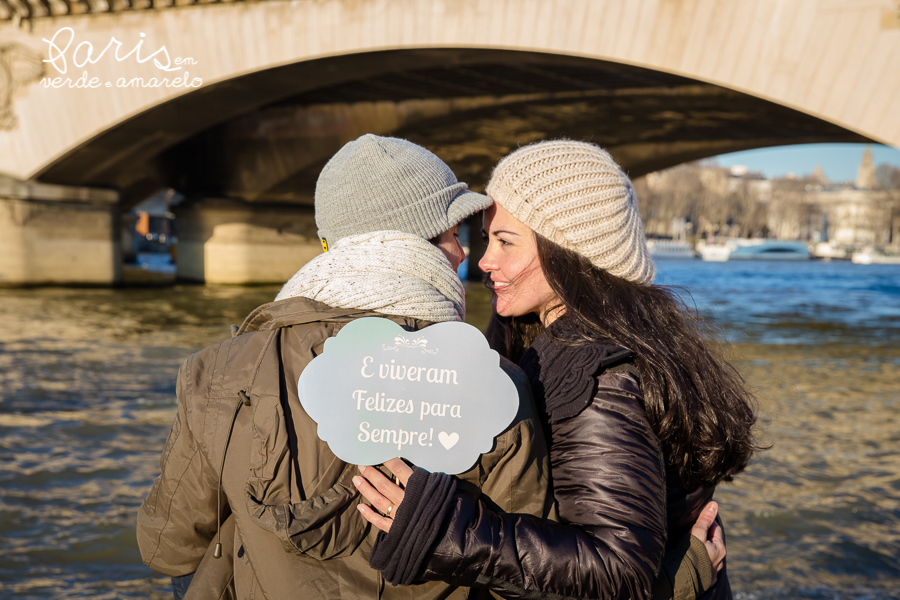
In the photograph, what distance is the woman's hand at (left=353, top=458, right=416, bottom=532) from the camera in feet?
4.79

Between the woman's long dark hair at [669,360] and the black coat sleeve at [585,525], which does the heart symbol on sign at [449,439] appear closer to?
the black coat sleeve at [585,525]

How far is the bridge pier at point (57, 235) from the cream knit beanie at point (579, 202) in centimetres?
1997

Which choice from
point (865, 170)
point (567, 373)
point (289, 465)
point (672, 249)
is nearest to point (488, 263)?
point (567, 373)

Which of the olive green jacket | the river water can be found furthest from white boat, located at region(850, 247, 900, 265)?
the olive green jacket

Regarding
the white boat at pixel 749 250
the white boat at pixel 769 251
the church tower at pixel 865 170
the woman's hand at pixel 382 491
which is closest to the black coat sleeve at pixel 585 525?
the woman's hand at pixel 382 491

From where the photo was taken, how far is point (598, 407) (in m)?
1.64

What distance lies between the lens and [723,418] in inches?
74.6

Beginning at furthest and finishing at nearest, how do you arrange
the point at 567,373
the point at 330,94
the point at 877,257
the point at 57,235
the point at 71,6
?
the point at 877,257
the point at 57,235
the point at 330,94
the point at 71,6
the point at 567,373

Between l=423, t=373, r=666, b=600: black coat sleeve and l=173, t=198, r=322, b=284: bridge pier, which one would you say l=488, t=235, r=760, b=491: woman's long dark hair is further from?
l=173, t=198, r=322, b=284: bridge pier

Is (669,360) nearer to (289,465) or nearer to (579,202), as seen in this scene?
(579,202)

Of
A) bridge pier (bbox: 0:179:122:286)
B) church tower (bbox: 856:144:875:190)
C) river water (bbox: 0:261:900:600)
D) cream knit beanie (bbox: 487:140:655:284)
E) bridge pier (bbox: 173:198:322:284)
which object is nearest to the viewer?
cream knit beanie (bbox: 487:140:655:284)

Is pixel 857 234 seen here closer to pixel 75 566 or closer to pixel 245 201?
pixel 245 201

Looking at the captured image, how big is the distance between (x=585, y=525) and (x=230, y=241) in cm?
2288

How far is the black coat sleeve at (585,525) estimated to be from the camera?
1467mm
